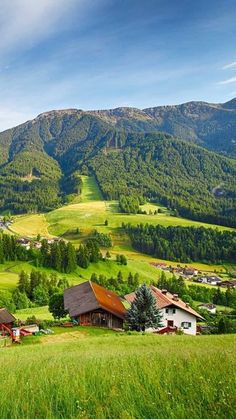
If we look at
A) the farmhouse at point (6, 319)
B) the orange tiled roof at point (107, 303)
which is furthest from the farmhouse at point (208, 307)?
the farmhouse at point (6, 319)

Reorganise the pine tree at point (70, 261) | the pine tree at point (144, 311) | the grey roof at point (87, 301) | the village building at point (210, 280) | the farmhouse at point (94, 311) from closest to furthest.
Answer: the pine tree at point (144, 311), the farmhouse at point (94, 311), the grey roof at point (87, 301), the pine tree at point (70, 261), the village building at point (210, 280)

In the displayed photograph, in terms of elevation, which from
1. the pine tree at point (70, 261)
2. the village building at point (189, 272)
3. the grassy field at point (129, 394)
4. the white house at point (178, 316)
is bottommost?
the village building at point (189, 272)

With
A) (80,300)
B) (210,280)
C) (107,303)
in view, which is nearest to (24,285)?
(80,300)

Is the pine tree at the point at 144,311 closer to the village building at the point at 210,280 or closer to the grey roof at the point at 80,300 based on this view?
the grey roof at the point at 80,300

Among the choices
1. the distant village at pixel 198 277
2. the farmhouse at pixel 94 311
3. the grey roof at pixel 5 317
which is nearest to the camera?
the farmhouse at pixel 94 311

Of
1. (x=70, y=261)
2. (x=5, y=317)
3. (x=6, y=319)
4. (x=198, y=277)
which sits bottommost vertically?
(x=198, y=277)

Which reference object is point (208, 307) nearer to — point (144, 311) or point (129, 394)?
point (144, 311)

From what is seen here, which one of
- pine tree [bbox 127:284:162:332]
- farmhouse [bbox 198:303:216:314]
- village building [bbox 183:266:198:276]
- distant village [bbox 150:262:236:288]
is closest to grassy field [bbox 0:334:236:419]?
pine tree [bbox 127:284:162:332]

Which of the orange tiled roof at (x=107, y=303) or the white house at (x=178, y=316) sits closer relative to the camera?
the orange tiled roof at (x=107, y=303)

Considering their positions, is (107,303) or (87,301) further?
(107,303)
